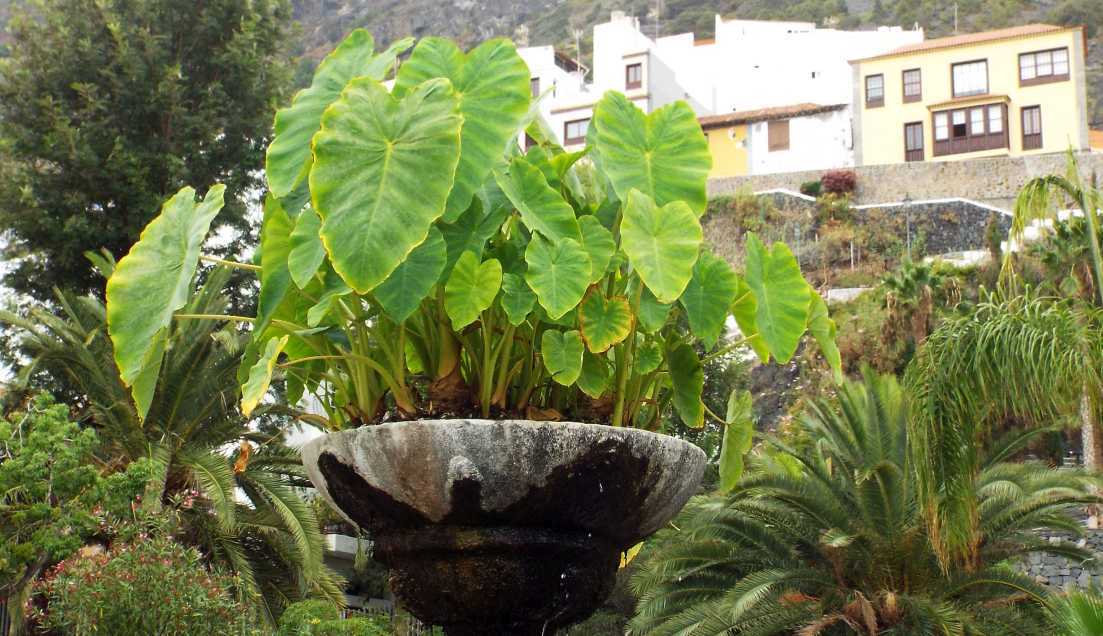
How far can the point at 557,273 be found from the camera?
3.34 m

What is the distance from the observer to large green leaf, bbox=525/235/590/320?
10.8 ft

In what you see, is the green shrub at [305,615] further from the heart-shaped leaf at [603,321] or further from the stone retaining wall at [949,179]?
the stone retaining wall at [949,179]

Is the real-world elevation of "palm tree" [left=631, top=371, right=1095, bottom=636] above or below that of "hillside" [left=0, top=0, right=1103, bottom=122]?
below

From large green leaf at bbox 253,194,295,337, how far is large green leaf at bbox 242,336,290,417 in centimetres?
8

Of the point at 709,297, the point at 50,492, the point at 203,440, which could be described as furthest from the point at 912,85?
the point at 709,297

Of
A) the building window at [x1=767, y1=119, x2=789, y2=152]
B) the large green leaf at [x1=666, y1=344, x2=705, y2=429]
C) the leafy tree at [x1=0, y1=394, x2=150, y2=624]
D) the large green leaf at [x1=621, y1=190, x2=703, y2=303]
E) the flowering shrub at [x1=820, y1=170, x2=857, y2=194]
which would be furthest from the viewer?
the building window at [x1=767, y1=119, x2=789, y2=152]

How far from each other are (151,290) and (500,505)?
1.18 metres

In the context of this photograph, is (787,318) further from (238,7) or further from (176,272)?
(238,7)

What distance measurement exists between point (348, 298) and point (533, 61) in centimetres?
4902

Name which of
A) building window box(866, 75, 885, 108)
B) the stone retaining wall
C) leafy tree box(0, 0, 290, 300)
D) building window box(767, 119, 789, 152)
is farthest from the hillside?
leafy tree box(0, 0, 290, 300)

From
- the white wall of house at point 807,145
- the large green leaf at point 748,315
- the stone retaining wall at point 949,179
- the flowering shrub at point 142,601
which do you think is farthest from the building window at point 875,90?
the large green leaf at point 748,315

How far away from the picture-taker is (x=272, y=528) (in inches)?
592

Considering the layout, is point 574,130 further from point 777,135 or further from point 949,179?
point 949,179

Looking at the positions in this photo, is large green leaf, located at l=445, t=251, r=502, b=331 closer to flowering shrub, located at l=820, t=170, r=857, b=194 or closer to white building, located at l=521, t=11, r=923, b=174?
flowering shrub, located at l=820, t=170, r=857, b=194
